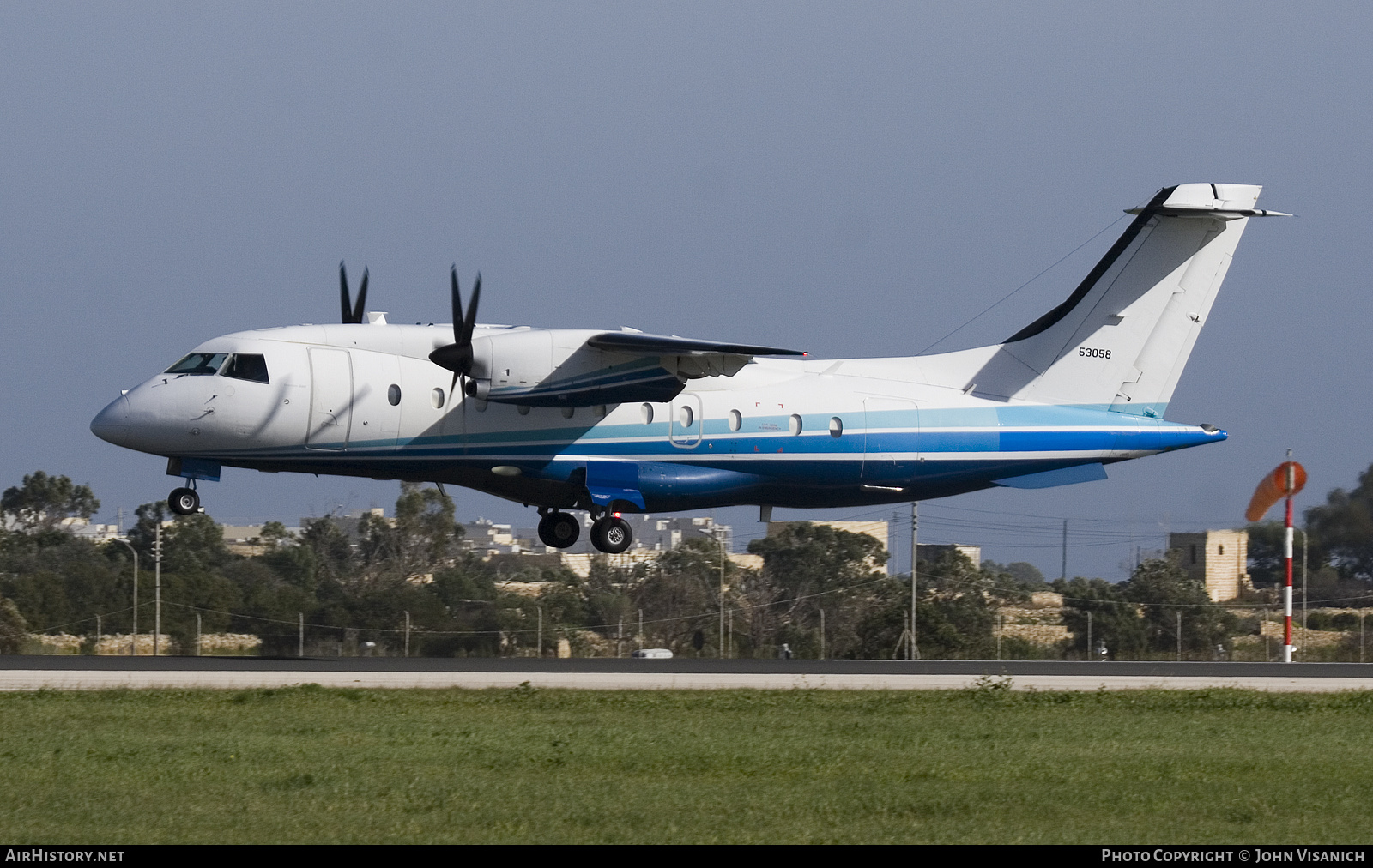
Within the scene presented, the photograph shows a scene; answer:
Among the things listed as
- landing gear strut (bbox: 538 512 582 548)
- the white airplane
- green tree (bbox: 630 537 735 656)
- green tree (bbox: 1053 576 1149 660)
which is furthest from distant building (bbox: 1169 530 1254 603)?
landing gear strut (bbox: 538 512 582 548)

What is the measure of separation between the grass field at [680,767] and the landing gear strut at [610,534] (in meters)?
6.49

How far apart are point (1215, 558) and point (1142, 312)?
2726cm

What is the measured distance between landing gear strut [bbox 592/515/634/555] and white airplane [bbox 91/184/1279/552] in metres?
0.04

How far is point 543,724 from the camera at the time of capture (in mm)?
18656

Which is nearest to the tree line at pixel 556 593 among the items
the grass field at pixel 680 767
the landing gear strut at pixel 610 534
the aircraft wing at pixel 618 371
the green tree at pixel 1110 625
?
the green tree at pixel 1110 625

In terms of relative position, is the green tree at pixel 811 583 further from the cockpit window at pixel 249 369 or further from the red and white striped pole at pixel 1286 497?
the cockpit window at pixel 249 369

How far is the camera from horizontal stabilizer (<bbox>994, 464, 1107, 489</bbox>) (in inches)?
1230

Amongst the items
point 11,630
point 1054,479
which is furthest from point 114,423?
point 11,630

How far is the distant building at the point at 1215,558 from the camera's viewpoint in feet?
185

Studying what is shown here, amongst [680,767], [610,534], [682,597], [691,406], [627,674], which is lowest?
[682,597]

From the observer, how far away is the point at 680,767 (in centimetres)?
1544

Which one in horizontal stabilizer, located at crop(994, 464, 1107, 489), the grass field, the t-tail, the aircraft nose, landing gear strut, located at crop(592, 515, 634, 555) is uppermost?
the t-tail

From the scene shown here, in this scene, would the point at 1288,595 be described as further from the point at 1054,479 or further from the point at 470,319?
the point at 470,319

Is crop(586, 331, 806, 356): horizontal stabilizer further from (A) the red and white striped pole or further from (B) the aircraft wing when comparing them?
(A) the red and white striped pole
